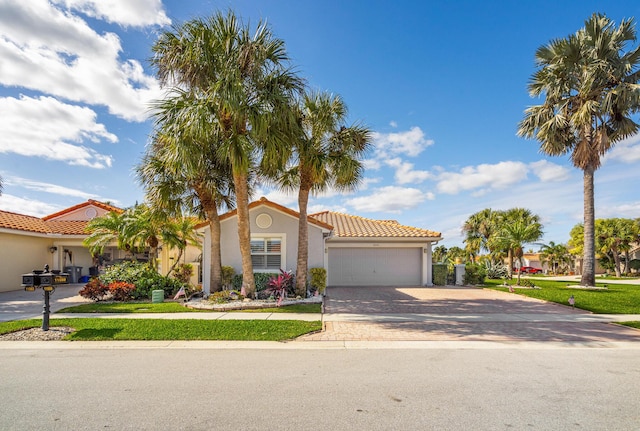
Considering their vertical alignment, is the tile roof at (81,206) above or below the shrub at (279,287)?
above

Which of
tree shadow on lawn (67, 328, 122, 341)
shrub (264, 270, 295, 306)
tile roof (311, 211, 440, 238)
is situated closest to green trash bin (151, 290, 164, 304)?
shrub (264, 270, 295, 306)

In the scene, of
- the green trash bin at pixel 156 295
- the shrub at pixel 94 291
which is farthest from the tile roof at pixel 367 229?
the shrub at pixel 94 291

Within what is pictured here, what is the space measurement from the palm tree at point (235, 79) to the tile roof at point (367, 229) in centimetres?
827

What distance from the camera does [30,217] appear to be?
2109 cm

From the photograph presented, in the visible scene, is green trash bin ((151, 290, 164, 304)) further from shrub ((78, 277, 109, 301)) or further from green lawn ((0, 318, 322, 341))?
green lawn ((0, 318, 322, 341))

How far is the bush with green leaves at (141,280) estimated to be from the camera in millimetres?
13839

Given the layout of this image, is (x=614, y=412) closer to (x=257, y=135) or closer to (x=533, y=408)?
(x=533, y=408)

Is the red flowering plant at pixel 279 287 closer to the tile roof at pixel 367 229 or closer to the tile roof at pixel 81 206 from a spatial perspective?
the tile roof at pixel 367 229

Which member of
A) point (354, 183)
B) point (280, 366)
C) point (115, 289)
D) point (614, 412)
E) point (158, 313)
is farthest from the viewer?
point (354, 183)

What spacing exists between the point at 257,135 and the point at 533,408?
31.4 ft

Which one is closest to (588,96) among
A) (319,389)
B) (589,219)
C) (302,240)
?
(589,219)

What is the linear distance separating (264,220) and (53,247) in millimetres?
13762

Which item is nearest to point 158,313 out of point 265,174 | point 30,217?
point 265,174

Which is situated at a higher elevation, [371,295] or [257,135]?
[257,135]
